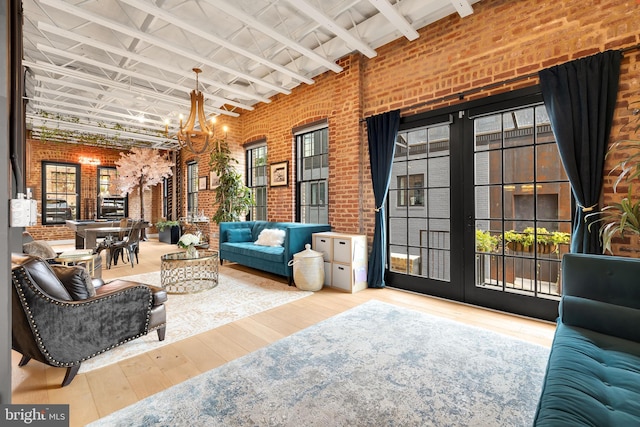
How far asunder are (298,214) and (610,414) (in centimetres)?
482

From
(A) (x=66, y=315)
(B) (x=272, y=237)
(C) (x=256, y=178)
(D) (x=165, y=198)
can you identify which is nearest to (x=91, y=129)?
(D) (x=165, y=198)

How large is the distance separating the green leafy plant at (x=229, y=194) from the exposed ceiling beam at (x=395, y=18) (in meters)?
4.22

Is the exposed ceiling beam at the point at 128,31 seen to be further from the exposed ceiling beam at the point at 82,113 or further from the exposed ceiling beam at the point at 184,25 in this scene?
the exposed ceiling beam at the point at 82,113

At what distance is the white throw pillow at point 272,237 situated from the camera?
4968mm

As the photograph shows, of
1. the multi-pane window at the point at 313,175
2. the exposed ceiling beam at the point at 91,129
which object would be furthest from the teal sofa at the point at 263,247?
the exposed ceiling beam at the point at 91,129

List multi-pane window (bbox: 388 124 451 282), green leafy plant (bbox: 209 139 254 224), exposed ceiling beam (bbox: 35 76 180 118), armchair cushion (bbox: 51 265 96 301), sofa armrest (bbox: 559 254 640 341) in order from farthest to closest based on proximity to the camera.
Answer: green leafy plant (bbox: 209 139 254 224), exposed ceiling beam (bbox: 35 76 180 118), multi-pane window (bbox: 388 124 451 282), armchair cushion (bbox: 51 265 96 301), sofa armrest (bbox: 559 254 640 341)

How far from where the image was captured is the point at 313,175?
17.7 ft

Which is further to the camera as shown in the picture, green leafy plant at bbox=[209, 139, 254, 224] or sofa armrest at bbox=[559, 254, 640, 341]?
green leafy plant at bbox=[209, 139, 254, 224]

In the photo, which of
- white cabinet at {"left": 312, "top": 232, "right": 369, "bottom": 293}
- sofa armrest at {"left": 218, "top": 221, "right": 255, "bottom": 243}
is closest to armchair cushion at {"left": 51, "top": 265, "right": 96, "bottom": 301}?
white cabinet at {"left": 312, "top": 232, "right": 369, "bottom": 293}

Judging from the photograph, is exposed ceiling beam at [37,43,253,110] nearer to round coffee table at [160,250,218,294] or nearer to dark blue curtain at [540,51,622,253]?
round coffee table at [160,250,218,294]

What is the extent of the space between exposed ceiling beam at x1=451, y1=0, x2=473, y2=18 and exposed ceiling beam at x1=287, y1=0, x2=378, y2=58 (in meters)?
1.10

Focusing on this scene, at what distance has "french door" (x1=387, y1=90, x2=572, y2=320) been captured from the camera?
10.1 feet

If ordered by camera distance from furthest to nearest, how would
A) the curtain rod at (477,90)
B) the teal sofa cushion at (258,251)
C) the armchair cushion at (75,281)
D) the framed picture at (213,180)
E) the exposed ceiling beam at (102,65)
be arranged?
the framed picture at (213,180) < the teal sofa cushion at (258,251) < the exposed ceiling beam at (102,65) < the curtain rod at (477,90) < the armchair cushion at (75,281)

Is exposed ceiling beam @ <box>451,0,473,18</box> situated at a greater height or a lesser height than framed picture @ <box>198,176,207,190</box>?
greater
